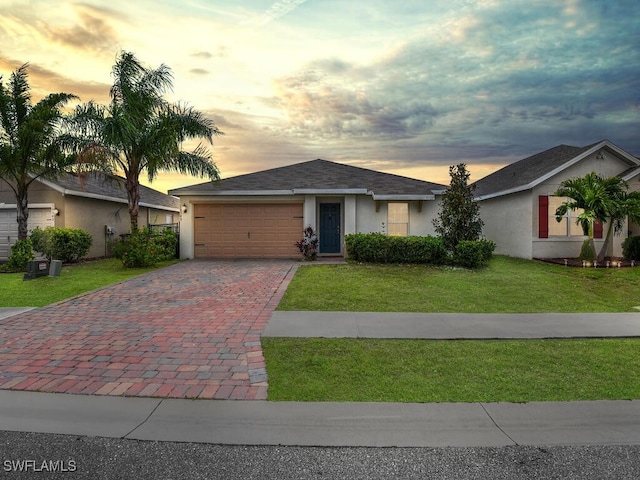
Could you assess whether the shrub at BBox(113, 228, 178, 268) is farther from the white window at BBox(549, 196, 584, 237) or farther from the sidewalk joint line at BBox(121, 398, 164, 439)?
the white window at BBox(549, 196, 584, 237)

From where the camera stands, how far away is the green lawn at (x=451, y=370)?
376 centimetres

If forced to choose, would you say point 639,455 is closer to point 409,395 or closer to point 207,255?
point 409,395

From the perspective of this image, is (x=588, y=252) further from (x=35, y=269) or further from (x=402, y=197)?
(x=35, y=269)

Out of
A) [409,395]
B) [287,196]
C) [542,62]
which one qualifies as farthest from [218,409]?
[542,62]

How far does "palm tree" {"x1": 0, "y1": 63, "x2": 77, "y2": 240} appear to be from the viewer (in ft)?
43.2

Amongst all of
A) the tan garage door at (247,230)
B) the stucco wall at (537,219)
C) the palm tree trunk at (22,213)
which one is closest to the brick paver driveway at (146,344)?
the tan garage door at (247,230)

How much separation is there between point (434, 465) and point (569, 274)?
38.3 ft

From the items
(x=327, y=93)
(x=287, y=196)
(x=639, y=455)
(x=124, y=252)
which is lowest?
(x=639, y=455)

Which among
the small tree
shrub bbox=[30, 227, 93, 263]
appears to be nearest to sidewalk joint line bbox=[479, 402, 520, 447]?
the small tree

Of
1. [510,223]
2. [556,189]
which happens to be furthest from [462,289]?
[510,223]

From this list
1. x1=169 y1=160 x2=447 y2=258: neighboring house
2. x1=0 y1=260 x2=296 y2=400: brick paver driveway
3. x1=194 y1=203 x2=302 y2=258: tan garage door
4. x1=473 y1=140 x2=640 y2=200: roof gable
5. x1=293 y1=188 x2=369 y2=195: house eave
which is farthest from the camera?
x1=194 y1=203 x2=302 y2=258: tan garage door

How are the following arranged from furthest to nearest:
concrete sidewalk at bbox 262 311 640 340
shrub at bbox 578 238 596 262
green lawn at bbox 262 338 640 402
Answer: shrub at bbox 578 238 596 262, concrete sidewalk at bbox 262 311 640 340, green lawn at bbox 262 338 640 402

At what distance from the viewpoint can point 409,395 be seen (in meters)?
3.71

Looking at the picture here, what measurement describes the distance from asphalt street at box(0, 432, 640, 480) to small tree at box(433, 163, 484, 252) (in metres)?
11.1
